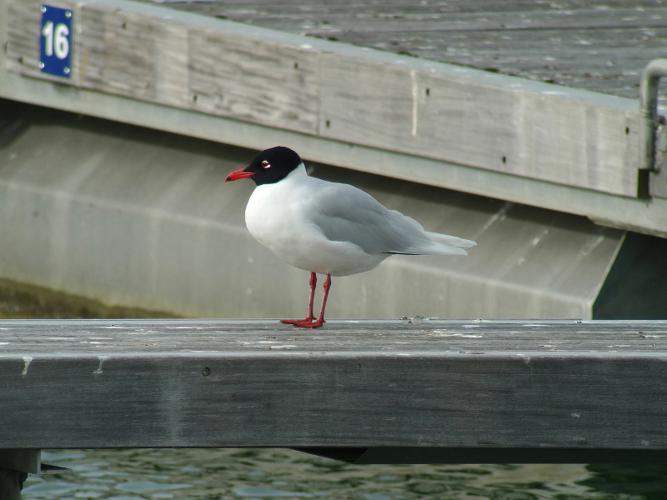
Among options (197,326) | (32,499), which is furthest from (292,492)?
(197,326)

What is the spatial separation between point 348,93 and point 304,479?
73.7 inches

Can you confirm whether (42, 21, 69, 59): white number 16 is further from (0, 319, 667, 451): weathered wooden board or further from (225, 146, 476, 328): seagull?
(0, 319, 667, 451): weathered wooden board

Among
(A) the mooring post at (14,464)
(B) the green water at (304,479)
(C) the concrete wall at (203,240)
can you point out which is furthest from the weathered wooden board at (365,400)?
(C) the concrete wall at (203,240)

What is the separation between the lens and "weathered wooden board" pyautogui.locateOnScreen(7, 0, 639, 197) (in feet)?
21.6

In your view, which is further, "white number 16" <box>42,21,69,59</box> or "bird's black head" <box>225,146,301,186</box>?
"white number 16" <box>42,21,69,59</box>

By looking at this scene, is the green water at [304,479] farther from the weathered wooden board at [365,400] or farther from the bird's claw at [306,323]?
the weathered wooden board at [365,400]

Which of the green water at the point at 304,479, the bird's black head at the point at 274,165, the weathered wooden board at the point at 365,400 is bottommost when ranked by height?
the green water at the point at 304,479

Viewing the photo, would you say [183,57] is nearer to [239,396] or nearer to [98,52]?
[98,52]

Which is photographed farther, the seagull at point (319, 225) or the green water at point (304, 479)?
the green water at point (304, 479)

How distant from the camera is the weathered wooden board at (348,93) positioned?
6570 millimetres

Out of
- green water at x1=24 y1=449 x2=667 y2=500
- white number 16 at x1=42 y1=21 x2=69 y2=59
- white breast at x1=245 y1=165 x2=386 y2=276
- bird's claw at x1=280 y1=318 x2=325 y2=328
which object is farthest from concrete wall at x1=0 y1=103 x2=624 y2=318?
bird's claw at x1=280 y1=318 x2=325 y2=328

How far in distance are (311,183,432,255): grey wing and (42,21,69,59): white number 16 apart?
424 centimetres

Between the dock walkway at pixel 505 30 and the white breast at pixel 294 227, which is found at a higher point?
the dock walkway at pixel 505 30

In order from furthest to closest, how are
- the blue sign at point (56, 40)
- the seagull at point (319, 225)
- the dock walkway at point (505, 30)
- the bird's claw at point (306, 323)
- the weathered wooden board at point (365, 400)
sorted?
the blue sign at point (56, 40) < the dock walkway at point (505, 30) < the seagull at point (319, 225) < the bird's claw at point (306, 323) < the weathered wooden board at point (365, 400)
